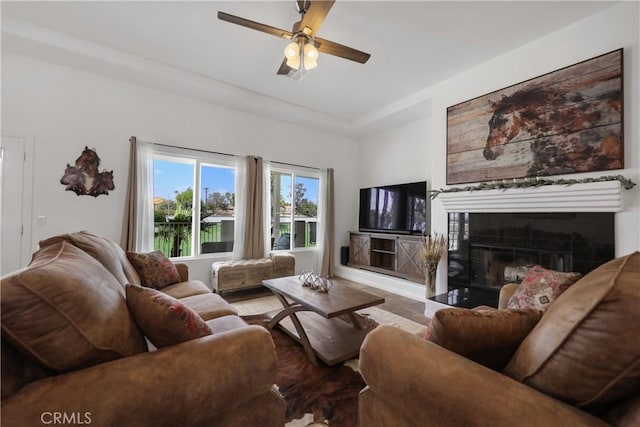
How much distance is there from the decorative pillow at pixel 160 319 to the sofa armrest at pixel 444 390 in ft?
2.46

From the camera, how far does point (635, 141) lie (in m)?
2.17

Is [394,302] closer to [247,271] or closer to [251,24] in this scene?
[247,271]

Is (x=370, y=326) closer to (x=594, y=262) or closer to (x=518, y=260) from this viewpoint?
(x=518, y=260)

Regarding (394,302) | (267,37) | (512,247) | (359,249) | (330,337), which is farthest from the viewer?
(359,249)

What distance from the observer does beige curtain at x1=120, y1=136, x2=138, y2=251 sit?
3311mm

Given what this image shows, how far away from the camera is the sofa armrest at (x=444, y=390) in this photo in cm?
71

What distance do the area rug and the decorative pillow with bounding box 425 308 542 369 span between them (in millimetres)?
919

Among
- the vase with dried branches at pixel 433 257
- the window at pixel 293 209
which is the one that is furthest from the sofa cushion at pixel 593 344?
the window at pixel 293 209

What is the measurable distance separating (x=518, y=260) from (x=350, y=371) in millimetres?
2262

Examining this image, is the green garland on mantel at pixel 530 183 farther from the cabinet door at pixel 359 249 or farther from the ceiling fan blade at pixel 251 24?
the ceiling fan blade at pixel 251 24

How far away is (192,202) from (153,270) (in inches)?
72.3

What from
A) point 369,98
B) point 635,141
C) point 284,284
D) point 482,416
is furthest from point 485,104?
point 482,416

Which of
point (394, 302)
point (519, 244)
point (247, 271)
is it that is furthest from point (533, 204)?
point (247, 271)

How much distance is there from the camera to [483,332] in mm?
946
